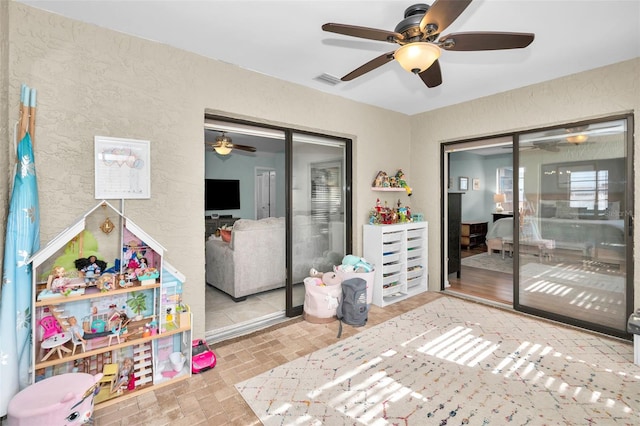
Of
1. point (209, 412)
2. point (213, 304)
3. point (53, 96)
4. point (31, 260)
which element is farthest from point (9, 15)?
point (213, 304)

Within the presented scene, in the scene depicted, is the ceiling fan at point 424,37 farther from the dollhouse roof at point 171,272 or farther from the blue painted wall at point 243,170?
the blue painted wall at point 243,170

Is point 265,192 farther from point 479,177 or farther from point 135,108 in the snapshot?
point 479,177

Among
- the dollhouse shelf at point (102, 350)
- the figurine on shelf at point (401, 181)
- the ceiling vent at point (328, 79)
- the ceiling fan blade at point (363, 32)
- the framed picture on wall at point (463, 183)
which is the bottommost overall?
the dollhouse shelf at point (102, 350)

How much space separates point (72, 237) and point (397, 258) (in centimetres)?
334

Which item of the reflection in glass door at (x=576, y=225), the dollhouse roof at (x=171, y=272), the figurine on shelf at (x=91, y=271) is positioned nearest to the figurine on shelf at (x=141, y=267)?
the dollhouse roof at (x=171, y=272)

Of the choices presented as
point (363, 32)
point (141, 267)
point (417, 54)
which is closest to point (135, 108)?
point (141, 267)

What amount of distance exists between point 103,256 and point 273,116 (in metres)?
1.94

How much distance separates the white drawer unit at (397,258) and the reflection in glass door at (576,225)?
1.15 m

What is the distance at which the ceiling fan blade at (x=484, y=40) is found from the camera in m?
1.68

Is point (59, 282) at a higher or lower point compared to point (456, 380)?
higher

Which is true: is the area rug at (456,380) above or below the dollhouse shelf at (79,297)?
below

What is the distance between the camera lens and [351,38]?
2.41 metres

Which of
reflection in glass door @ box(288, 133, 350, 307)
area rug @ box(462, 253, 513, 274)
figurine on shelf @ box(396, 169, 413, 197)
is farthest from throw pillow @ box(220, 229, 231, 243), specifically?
area rug @ box(462, 253, 513, 274)

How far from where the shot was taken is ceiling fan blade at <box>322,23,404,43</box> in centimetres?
165
